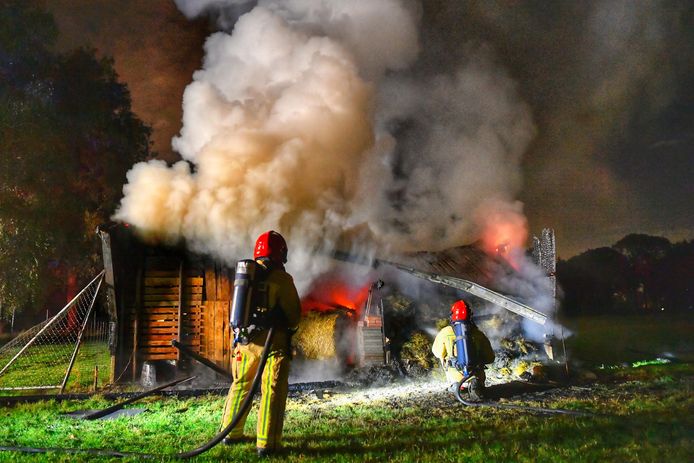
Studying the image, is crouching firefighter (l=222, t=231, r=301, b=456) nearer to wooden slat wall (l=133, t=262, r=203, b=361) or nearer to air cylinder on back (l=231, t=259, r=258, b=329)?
air cylinder on back (l=231, t=259, r=258, b=329)

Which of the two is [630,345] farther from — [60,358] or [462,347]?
[60,358]

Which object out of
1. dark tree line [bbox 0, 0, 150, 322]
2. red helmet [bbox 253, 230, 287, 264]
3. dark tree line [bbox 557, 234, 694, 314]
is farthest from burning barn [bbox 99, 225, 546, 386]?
dark tree line [bbox 557, 234, 694, 314]

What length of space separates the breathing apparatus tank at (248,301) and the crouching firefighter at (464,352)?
13.8ft

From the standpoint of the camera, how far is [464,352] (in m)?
8.16

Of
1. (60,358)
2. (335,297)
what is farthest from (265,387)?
(60,358)

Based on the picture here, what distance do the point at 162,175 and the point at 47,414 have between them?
6.71m

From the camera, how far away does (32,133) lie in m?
17.0

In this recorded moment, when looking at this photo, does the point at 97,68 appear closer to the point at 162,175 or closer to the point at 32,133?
the point at 32,133

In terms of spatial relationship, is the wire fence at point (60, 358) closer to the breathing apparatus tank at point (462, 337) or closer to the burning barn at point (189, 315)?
the burning barn at point (189, 315)

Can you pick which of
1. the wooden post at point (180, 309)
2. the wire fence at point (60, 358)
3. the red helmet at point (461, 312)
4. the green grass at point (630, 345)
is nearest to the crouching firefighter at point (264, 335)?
the red helmet at point (461, 312)

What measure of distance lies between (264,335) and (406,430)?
2499mm

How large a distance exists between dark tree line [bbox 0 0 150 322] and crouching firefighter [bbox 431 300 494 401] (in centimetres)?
1677

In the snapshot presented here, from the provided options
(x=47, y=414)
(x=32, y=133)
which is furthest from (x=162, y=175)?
(x=32, y=133)

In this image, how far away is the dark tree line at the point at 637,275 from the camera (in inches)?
1992
